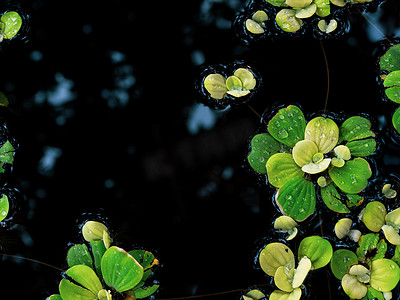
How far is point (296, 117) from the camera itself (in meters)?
1.35

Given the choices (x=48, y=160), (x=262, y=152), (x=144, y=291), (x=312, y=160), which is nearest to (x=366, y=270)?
(x=312, y=160)

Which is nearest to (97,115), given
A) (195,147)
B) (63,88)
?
(63,88)

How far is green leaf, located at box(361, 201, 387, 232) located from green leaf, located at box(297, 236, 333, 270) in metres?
0.17

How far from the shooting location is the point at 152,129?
1469 millimetres

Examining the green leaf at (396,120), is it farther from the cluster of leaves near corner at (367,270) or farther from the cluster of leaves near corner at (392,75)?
the cluster of leaves near corner at (367,270)

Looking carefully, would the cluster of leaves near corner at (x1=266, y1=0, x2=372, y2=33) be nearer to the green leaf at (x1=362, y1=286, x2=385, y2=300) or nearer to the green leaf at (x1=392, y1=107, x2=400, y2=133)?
the green leaf at (x1=392, y1=107, x2=400, y2=133)

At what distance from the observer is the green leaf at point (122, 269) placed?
120 cm

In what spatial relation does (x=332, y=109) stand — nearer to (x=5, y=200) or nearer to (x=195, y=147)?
(x=195, y=147)

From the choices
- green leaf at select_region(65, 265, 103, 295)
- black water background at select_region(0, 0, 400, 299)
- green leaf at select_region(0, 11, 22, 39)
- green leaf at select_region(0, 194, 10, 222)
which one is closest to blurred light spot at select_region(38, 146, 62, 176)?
black water background at select_region(0, 0, 400, 299)

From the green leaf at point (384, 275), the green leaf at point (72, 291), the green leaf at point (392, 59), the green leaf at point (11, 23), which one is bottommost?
the green leaf at point (384, 275)

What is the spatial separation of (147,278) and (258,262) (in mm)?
399

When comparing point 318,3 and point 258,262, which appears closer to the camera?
point 258,262

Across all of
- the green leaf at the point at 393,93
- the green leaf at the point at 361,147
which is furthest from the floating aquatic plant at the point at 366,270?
the green leaf at the point at 393,93

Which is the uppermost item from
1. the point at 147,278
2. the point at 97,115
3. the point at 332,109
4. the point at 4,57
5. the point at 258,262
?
the point at 4,57
